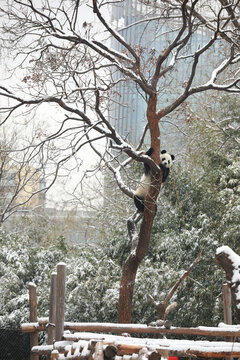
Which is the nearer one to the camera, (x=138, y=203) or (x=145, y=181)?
(x=145, y=181)

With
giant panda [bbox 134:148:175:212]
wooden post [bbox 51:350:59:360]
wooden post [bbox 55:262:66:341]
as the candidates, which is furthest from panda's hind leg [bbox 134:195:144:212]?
wooden post [bbox 51:350:59:360]

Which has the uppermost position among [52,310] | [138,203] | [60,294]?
[138,203]

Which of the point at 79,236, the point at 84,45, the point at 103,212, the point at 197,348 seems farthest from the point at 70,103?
the point at 79,236

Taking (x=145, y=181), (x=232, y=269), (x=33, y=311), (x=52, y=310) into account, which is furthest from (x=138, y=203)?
(x=232, y=269)

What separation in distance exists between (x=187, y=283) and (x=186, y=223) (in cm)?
112

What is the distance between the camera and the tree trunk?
6234 mm

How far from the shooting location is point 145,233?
6367 mm

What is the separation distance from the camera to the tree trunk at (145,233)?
20.5ft

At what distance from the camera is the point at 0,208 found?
42.7 ft

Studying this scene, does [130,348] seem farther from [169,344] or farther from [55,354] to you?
[55,354]

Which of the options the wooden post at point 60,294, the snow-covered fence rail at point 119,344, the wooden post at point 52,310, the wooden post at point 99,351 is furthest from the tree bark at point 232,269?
the wooden post at point 52,310

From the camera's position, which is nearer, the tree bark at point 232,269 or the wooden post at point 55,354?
the tree bark at point 232,269

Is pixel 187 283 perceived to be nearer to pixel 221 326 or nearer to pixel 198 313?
pixel 198 313

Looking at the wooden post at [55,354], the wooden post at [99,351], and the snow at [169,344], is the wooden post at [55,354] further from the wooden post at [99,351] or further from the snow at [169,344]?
the wooden post at [99,351]
